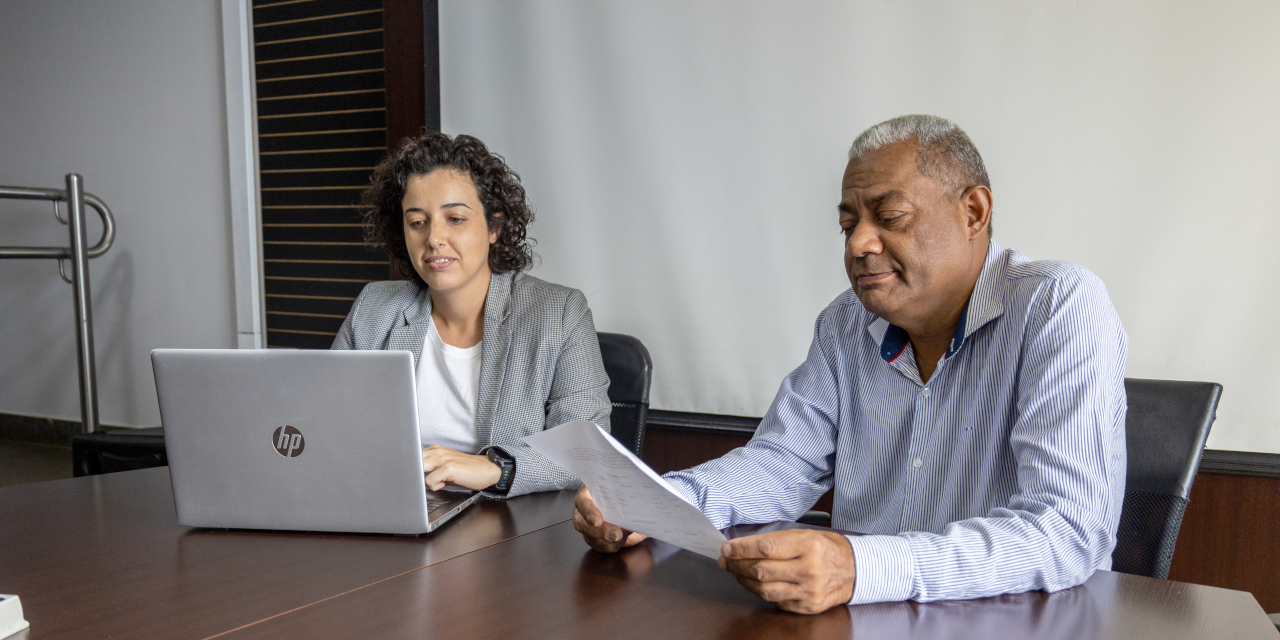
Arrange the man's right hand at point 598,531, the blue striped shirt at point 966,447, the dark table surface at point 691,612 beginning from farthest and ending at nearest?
the man's right hand at point 598,531 < the blue striped shirt at point 966,447 < the dark table surface at point 691,612

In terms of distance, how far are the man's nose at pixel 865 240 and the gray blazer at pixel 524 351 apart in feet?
2.29

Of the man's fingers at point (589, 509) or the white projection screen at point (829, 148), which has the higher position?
the white projection screen at point (829, 148)

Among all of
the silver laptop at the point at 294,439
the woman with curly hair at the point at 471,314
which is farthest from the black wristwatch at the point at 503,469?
the silver laptop at the point at 294,439

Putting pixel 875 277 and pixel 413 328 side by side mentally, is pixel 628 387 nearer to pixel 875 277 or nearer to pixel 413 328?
pixel 413 328

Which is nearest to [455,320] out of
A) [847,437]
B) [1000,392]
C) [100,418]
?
[847,437]

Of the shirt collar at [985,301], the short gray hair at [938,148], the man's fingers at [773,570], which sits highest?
the short gray hair at [938,148]

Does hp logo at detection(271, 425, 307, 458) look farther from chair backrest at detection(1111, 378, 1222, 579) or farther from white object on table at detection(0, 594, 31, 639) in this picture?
chair backrest at detection(1111, 378, 1222, 579)

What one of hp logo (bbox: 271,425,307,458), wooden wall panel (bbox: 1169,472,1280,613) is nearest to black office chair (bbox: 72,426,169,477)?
hp logo (bbox: 271,425,307,458)

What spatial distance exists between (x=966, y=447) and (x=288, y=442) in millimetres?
1003

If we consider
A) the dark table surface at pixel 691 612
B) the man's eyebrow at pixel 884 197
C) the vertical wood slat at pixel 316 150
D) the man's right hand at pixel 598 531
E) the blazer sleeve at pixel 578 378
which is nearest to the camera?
the dark table surface at pixel 691 612

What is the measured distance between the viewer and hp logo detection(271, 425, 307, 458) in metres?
1.27

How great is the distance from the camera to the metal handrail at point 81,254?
3.53 m

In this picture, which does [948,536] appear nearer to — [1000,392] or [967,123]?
[1000,392]

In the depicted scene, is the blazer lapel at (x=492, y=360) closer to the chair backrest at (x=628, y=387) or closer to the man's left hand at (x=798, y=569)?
the chair backrest at (x=628, y=387)
